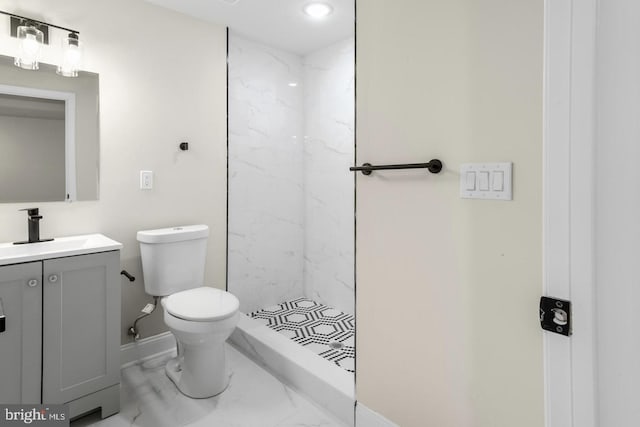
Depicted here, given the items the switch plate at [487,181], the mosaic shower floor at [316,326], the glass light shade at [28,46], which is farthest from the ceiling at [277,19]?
the mosaic shower floor at [316,326]

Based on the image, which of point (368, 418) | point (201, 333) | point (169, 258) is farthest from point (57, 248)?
point (368, 418)

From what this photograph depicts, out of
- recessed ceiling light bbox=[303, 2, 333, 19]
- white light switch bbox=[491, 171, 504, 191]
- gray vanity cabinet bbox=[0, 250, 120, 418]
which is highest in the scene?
recessed ceiling light bbox=[303, 2, 333, 19]

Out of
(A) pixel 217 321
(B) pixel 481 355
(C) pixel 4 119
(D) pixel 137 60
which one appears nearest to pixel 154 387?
(A) pixel 217 321

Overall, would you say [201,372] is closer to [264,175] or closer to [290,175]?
[264,175]

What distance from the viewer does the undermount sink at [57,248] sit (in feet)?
4.83

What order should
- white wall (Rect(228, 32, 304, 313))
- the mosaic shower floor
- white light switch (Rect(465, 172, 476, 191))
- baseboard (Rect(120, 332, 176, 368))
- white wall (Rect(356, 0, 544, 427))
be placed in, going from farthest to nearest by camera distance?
white wall (Rect(228, 32, 304, 313)) < the mosaic shower floor < baseboard (Rect(120, 332, 176, 368)) < white light switch (Rect(465, 172, 476, 191)) < white wall (Rect(356, 0, 544, 427))

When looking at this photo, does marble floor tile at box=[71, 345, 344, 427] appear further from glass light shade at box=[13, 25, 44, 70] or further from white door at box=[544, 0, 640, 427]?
glass light shade at box=[13, 25, 44, 70]

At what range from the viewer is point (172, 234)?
2078mm

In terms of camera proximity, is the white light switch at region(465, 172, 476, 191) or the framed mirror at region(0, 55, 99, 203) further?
the framed mirror at region(0, 55, 99, 203)

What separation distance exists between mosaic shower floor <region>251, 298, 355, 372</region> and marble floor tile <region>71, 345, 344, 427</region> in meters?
0.39

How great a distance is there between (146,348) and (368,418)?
59.1 inches

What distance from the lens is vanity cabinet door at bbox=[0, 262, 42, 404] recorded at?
4.67 feet

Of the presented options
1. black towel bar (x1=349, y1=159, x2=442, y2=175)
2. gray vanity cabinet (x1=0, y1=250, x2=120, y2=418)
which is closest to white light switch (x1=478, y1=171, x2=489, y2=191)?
black towel bar (x1=349, y1=159, x2=442, y2=175)

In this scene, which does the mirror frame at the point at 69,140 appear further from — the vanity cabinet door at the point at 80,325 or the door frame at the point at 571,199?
the door frame at the point at 571,199
